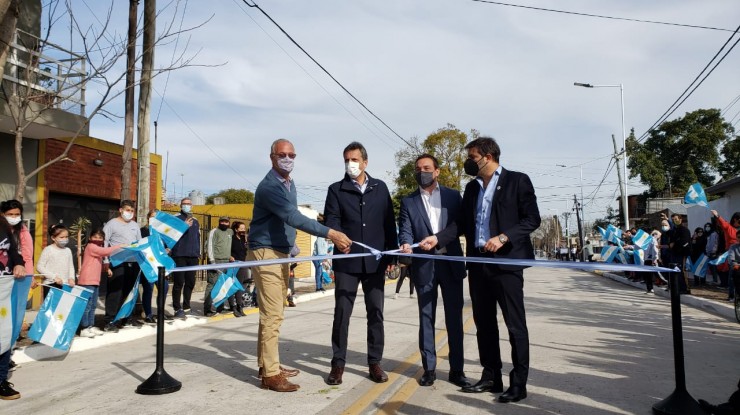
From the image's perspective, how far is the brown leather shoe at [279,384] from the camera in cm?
519

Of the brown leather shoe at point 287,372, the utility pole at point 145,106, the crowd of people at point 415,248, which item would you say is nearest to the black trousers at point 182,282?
the utility pole at point 145,106

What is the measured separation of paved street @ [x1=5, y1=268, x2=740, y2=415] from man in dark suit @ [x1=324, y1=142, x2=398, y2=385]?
12.0 inches

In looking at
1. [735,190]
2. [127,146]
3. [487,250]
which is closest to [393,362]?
[487,250]

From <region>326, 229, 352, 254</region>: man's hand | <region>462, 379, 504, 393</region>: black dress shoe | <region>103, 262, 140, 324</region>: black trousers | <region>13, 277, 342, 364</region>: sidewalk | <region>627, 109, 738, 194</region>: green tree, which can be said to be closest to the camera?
<region>462, 379, 504, 393</region>: black dress shoe

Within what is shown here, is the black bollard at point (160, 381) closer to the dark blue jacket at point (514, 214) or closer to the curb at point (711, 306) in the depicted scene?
the dark blue jacket at point (514, 214)

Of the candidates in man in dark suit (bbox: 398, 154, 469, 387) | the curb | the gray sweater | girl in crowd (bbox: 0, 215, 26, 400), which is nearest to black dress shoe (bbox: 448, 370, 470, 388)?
man in dark suit (bbox: 398, 154, 469, 387)

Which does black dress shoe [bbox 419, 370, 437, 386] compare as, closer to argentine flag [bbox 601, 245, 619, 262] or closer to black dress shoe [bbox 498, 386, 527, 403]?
black dress shoe [bbox 498, 386, 527, 403]

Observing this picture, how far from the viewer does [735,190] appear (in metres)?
22.8

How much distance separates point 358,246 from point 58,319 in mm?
3874

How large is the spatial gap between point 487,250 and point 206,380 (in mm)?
3004

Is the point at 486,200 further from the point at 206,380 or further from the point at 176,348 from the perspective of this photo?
the point at 176,348

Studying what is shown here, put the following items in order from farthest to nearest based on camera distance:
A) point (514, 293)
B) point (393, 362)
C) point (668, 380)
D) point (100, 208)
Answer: point (100, 208) → point (393, 362) → point (668, 380) → point (514, 293)

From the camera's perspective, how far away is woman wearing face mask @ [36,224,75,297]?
24.8ft

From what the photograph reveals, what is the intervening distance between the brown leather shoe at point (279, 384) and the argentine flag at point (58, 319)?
310 centimetres
